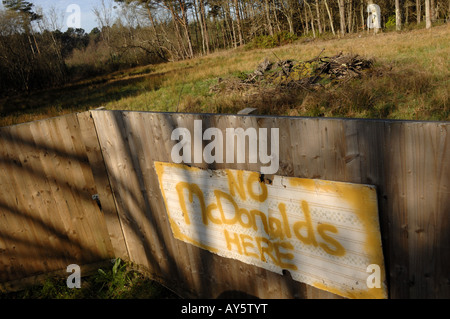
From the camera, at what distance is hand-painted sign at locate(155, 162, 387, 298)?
1853 mm

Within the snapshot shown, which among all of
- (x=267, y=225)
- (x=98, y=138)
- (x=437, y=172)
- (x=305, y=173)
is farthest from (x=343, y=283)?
(x=98, y=138)

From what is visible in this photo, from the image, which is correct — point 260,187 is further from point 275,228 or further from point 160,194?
point 160,194

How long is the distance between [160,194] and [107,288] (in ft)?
4.81

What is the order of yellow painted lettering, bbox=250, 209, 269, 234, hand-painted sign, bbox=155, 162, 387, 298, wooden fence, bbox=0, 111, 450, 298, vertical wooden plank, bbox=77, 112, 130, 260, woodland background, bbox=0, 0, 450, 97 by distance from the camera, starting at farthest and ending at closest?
woodland background, bbox=0, 0, 450, 97 → vertical wooden plank, bbox=77, 112, 130, 260 → yellow painted lettering, bbox=250, 209, 269, 234 → hand-painted sign, bbox=155, 162, 387, 298 → wooden fence, bbox=0, 111, 450, 298

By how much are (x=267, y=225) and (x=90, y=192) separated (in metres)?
2.29

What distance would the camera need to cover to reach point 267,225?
229cm

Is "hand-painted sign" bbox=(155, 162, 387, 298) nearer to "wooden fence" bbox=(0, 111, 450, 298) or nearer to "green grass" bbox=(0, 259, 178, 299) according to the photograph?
"wooden fence" bbox=(0, 111, 450, 298)

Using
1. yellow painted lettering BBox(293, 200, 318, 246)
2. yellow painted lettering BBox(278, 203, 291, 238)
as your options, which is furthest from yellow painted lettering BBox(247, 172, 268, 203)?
yellow painted lettering BBox(293, 200, 318, 246)

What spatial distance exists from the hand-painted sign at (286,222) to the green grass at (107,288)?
→ 98 cm

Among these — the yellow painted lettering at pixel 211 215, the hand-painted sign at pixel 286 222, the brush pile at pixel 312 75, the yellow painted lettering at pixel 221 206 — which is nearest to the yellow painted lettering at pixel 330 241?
the hand-painted sign at pixel 286 222

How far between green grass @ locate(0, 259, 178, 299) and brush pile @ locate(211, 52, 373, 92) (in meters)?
6.88

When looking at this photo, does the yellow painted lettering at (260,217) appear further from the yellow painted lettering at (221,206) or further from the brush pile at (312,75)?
the brush pile at (312,75)

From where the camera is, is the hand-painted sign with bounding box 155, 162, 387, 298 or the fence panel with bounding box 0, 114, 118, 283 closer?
the hand-painted sign with bounding box 155, 162, 387, 298

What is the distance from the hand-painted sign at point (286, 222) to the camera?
1.85 metres
